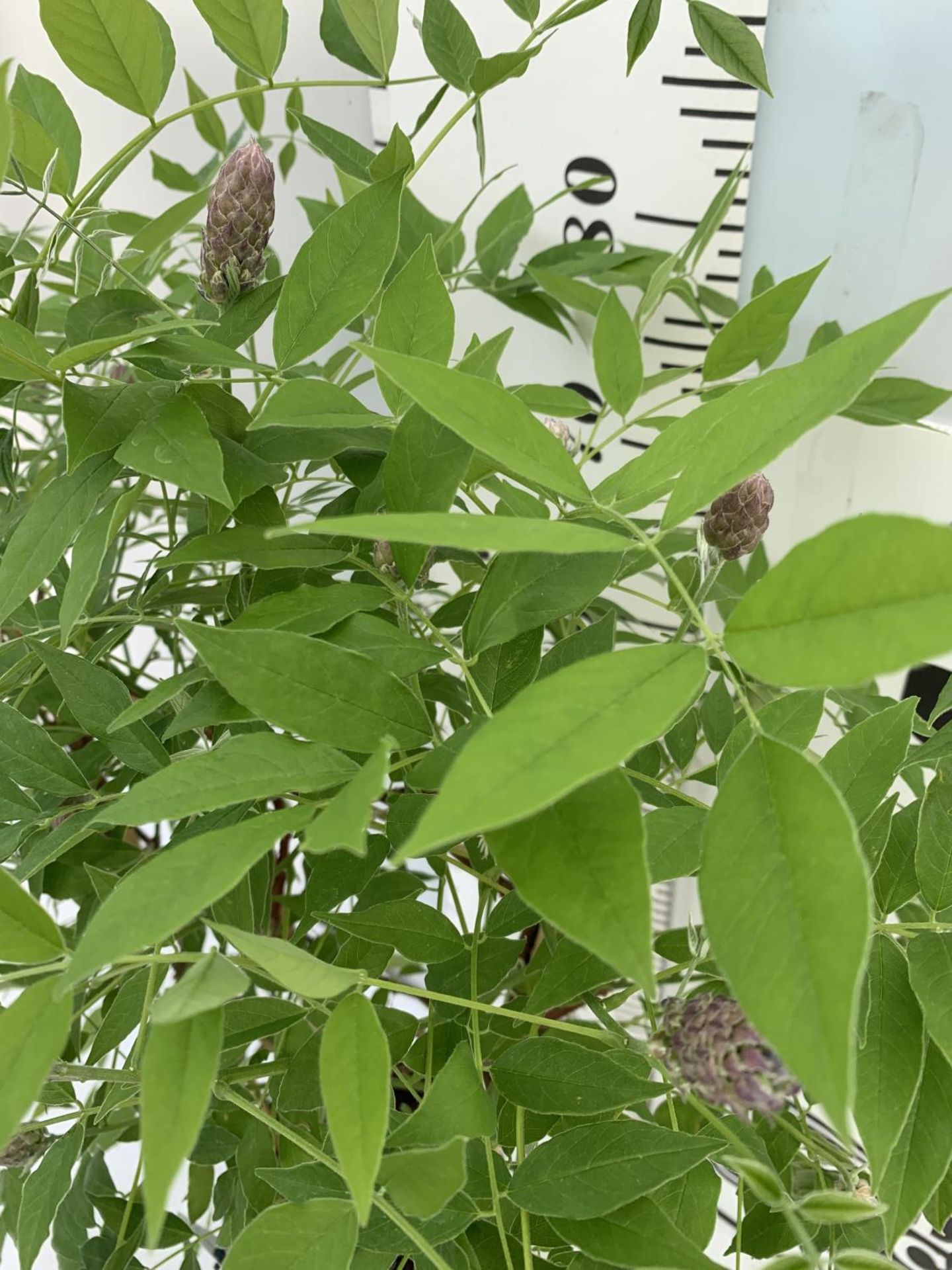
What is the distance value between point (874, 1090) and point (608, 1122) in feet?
0.21

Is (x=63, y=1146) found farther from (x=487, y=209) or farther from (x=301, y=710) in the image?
(x=487, y=209)

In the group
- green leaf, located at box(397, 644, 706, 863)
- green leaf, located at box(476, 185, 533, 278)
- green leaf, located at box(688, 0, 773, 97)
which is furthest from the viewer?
green leaf, located at box(476, 185, 533, 278)

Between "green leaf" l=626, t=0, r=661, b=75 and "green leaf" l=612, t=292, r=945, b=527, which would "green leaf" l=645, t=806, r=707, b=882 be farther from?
"green leaf" l=626, t=0, r=661, b=75

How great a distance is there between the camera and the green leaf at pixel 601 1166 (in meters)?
0.23

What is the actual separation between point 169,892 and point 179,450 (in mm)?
115

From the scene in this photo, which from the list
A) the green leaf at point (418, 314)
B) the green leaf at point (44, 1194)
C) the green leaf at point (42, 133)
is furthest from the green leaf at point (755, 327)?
the green leaf at point (44, 1194)

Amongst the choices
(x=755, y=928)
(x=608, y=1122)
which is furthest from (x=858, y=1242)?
(x=755, y=928)

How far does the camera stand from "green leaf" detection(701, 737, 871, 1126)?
14cm

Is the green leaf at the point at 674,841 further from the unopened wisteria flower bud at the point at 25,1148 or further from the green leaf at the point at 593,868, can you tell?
the unopened wisteria flower bud at the point at 25,1148

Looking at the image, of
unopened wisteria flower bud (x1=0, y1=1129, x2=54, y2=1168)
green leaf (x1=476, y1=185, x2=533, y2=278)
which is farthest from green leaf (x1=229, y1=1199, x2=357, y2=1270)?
green leaf (x1=476, y1=185, x2=533, y2=278)

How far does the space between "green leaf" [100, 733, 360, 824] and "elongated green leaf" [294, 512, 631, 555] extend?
0.20 ft

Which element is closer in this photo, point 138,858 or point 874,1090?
point 874,1090

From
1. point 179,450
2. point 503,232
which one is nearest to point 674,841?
point 179,450

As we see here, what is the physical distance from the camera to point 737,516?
32 cm
